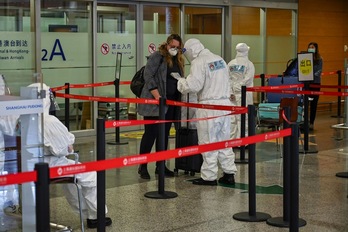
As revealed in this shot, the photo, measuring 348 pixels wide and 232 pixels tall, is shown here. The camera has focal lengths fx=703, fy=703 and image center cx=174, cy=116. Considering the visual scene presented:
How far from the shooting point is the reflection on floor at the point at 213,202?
6383 mm

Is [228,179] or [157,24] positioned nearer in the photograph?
[228,179]

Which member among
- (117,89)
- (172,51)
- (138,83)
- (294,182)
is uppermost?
(172,51)

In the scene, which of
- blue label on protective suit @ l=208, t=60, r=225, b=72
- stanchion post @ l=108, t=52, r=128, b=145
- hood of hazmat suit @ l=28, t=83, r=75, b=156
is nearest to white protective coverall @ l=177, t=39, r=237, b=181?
blue label on protective suit @ l=208, t=60, r=225, b=72

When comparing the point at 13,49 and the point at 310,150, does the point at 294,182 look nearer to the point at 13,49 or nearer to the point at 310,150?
the point at 310,150

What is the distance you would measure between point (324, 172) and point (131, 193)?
269 centimetres

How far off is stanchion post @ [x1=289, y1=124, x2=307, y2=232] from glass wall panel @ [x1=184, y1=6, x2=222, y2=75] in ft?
28.6

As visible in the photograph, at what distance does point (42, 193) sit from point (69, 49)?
8.62 metres

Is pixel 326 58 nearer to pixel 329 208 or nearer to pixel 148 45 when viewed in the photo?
pixel 148 45

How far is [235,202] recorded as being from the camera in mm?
7328

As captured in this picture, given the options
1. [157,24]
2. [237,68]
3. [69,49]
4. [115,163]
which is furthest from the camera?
[157,24]

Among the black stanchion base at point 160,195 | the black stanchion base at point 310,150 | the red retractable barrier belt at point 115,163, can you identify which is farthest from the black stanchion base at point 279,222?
the black stanchion base at point 310,150

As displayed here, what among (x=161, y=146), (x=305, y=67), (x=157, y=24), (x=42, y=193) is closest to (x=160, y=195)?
(x=161, y=146)

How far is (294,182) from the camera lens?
5.79 metres

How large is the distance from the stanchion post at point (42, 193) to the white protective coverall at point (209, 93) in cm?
402
